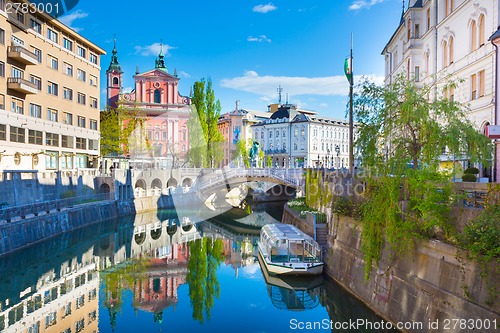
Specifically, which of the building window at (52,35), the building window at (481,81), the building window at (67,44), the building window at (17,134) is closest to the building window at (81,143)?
the building window at (17,134)

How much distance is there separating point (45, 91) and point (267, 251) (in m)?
35.4

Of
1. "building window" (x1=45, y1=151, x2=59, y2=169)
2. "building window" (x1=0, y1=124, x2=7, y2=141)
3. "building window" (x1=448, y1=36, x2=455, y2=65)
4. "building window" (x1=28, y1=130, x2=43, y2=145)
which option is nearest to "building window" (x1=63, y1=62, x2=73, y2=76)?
"building window" (x1=28, y1=130, x2=43, y2=145)

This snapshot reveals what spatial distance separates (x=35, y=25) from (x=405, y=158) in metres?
43.5

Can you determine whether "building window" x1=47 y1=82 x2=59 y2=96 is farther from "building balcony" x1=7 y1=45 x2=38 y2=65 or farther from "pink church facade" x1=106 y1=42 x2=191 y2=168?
"pink church facade" x1=106 y1=42 x2=191 y2=168

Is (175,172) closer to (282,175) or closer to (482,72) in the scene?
(282,175)

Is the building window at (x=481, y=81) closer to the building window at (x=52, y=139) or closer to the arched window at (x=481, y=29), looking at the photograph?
the arched window at (x=481, y=29)

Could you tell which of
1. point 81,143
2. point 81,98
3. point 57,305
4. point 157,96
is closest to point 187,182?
point 81,143

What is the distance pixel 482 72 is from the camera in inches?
1155

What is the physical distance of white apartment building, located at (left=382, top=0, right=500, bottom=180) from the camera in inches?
1120

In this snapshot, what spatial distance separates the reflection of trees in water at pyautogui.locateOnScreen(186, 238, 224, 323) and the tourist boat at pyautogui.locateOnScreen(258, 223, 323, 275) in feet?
12.2

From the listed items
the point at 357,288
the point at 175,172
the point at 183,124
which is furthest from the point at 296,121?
the point at 357,288

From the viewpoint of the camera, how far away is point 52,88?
51.8 m

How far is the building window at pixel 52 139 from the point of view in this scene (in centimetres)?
5106

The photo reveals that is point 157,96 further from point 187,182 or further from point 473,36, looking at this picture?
point 473,36
